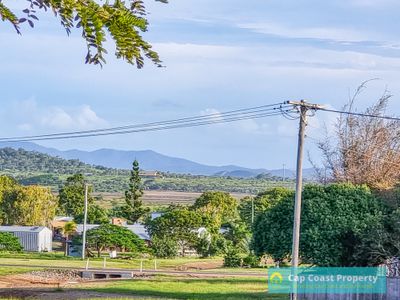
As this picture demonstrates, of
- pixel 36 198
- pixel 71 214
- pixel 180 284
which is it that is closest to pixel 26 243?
pixel 36 198

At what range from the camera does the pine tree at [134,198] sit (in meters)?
103

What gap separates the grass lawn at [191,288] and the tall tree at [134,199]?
56.0 m

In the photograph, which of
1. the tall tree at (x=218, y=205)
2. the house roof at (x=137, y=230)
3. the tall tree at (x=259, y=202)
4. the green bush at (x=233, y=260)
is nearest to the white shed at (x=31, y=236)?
the house roof at (x=137, y=230)

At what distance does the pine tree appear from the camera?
337 ft

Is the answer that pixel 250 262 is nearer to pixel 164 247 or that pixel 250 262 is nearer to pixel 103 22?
pixel 164 247

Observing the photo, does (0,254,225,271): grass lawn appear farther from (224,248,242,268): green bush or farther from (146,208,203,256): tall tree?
(146,208,203,256): tall tree

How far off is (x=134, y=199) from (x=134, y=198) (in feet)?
1.92

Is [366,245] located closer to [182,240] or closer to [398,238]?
[398,238]

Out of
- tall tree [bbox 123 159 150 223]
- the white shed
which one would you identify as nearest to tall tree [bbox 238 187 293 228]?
tall tree [bbox 123 159 150 223]

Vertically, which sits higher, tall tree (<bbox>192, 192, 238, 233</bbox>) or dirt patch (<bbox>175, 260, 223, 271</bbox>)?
tall tree (<bbox>192, 192, 238, 233</bbox>)

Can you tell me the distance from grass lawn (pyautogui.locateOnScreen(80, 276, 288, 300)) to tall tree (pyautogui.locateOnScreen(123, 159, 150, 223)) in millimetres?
55956

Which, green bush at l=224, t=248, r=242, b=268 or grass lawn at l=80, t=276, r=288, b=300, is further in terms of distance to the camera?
green bush at l=224, t=248, r=242, b=268

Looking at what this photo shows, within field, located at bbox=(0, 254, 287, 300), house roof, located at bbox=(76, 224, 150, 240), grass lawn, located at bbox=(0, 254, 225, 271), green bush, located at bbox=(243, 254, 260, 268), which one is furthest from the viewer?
house roof, located at bbox=(76, 224, 150, 240)

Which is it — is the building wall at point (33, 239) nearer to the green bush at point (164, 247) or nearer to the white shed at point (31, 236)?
the white shed at point (31, 236)
